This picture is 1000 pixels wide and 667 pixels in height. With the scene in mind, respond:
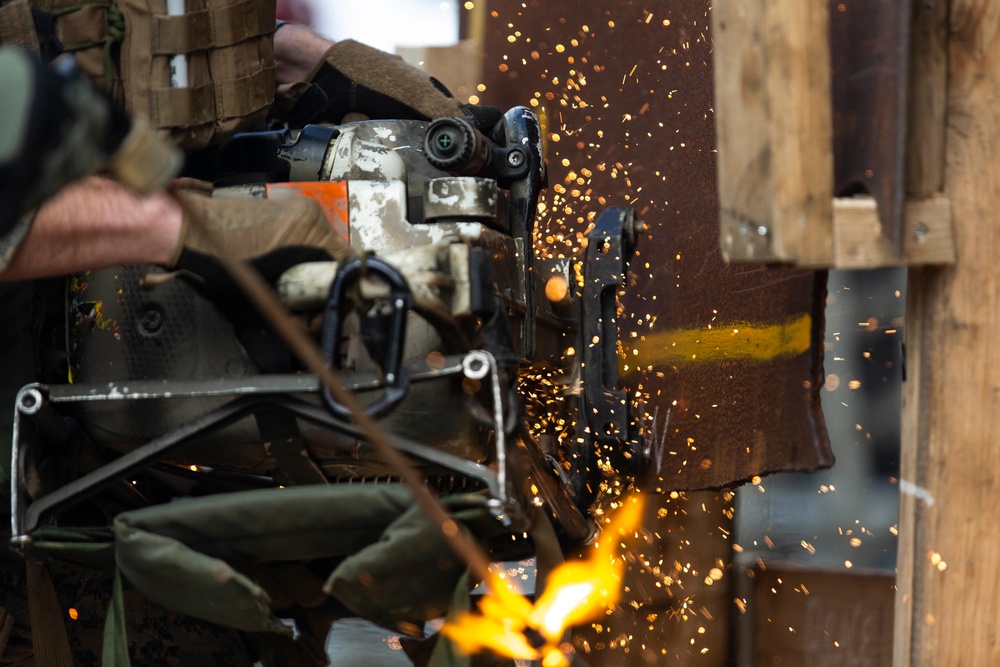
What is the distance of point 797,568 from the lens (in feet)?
11.3

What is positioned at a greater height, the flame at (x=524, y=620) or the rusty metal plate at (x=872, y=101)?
the rusty metal plate at (x=872, y=101)

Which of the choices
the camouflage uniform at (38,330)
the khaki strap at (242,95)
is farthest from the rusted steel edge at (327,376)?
the khaki strap at (242,95)

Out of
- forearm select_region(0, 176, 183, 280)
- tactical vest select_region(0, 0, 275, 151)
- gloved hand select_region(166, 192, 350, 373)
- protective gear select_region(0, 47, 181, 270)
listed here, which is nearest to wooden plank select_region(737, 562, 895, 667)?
gloved hand select_region(166, 192, 350, 373)

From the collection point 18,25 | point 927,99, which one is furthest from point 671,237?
point 18,25

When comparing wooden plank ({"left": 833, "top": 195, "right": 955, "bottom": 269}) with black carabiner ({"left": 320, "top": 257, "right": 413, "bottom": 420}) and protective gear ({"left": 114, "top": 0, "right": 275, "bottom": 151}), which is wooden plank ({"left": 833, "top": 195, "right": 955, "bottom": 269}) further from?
protective gear ({"left": 114, "top": 0, "right": 275, "bottom": 151})

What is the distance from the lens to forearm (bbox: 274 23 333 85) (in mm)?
2725

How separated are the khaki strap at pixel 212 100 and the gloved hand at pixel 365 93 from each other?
30 centimetres

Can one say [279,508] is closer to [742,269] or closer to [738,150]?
[738,150]

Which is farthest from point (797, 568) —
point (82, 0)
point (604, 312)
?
point (82, 0)

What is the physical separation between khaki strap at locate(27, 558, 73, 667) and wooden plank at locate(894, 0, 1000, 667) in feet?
5.06

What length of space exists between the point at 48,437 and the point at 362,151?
79cm

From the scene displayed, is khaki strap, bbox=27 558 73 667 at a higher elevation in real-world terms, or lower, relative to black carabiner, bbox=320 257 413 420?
lower

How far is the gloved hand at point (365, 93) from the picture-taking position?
2.55 m

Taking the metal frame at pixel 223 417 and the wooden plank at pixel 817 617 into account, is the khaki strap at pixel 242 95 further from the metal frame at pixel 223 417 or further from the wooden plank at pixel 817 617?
the wooden plank at pixel 817 617
